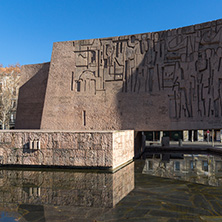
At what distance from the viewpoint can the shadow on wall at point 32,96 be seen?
478 inches

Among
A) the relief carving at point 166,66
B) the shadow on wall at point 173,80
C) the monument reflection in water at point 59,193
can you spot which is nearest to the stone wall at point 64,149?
the monument reflection in water at point 59,193

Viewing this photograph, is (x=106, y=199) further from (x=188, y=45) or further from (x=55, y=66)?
(x=55, y=66)

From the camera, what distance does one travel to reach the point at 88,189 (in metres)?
4.73

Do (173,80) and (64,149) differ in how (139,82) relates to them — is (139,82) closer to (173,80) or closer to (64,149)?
(173,80)

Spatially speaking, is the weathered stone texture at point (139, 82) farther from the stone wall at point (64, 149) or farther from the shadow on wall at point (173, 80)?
the stone wall at point (64, 149)

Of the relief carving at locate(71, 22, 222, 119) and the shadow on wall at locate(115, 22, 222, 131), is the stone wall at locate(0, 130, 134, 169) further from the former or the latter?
the relief carving at locate(71, 22, 222, 119)

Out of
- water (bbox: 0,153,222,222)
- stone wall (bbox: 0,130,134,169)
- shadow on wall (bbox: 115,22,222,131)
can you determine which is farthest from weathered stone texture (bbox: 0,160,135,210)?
shadow on wall (bbox: 115,22,222,131)

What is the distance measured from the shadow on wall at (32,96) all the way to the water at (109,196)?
5931 mm

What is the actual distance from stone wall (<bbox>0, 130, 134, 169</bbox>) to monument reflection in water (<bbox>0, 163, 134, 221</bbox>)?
1.72ft

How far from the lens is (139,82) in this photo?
962cm

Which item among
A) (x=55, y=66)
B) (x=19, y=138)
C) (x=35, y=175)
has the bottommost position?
(x=35, y=175)

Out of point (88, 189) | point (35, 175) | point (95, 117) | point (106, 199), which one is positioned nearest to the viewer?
point (106, 199)

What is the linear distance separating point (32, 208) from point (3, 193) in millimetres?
1202

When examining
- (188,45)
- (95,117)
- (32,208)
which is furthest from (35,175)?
(188,45)
